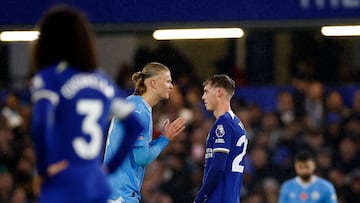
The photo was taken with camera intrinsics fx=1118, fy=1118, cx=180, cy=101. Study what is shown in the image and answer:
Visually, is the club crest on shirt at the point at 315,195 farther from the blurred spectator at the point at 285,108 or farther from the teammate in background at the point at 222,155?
the teammate in background at the point at 222,155

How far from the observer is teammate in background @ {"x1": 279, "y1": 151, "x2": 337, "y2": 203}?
1412cm

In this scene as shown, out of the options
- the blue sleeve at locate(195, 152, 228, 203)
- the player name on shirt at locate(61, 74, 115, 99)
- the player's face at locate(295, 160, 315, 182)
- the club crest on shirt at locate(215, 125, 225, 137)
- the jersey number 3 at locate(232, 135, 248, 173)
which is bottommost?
the player name on shirt at locate(61, 74, 115, 99)

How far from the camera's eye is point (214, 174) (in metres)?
9.43

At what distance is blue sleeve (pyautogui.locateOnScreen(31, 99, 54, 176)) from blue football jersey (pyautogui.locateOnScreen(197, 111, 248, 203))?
3.82 m

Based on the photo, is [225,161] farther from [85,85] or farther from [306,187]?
[306,187]

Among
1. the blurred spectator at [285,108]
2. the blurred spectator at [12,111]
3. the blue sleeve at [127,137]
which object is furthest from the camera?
the blurred spectator at [12,111]

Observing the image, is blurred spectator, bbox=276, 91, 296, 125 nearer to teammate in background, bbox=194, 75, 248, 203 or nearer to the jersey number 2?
teammate in background, bbox=194, 75, 248, 203

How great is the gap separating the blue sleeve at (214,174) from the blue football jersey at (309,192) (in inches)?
190

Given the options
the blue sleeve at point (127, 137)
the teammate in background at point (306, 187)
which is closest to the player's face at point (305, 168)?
the teammate in background at point (306, 187)

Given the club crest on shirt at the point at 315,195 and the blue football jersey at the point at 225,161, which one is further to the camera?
the club crest on shirt at the point at 315,195

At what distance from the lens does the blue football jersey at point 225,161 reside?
9.46 meters

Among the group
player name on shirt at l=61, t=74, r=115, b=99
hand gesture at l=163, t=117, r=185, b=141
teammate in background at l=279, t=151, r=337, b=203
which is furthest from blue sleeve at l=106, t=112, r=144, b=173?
teammate in background at l=279, t=151, r=337, b=203

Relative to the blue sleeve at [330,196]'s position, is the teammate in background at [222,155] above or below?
below

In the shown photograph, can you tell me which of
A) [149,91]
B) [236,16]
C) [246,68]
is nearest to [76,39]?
[149,91]
